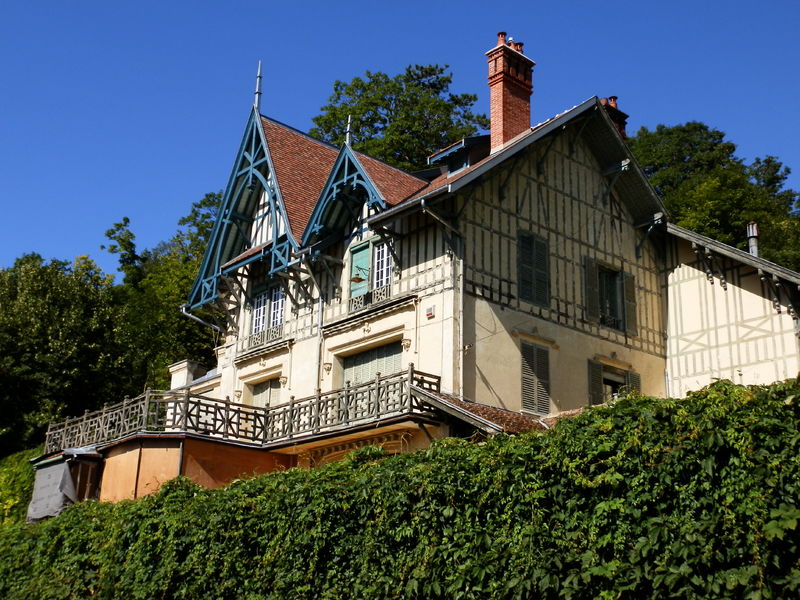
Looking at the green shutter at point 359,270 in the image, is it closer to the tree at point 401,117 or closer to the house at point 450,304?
the house at point 450,304

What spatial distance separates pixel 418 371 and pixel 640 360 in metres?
7.19

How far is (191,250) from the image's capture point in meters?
42.6

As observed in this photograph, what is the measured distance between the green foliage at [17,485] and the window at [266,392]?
809 cm

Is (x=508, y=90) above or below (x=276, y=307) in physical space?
above

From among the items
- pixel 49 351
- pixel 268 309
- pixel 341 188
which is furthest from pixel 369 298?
pixel 49 351

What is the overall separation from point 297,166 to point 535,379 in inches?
365

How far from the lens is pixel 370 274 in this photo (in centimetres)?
2203

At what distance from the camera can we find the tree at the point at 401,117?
38.2 m

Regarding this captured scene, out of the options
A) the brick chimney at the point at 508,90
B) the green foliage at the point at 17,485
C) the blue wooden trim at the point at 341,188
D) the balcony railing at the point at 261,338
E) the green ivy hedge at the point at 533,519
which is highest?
the brick chimney at the point at 508,90

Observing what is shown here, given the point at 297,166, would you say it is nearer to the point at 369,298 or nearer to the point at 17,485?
the point at 369,298

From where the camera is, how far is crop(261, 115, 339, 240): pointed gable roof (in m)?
24.1

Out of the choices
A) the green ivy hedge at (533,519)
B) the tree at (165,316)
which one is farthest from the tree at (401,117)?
the green ivy hedge at (533,519)

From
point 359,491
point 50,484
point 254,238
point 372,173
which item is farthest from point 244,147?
point 359,491

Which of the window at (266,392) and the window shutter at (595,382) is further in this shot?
the window at (266,392)
